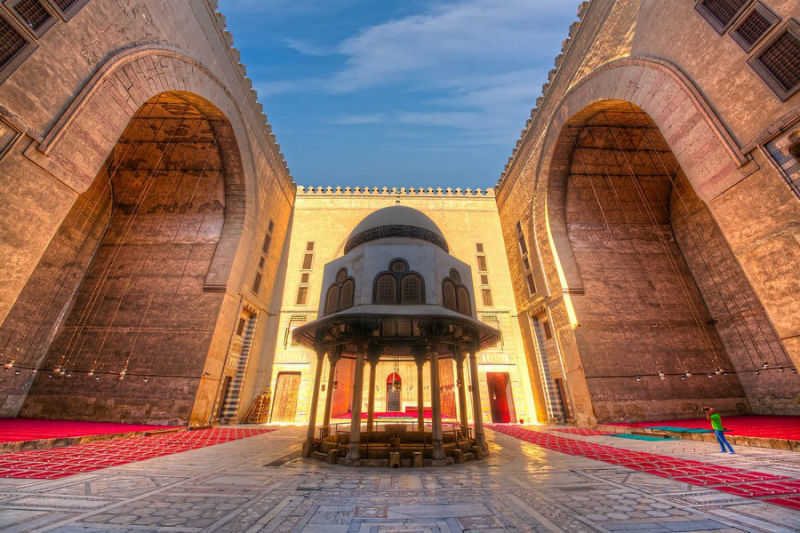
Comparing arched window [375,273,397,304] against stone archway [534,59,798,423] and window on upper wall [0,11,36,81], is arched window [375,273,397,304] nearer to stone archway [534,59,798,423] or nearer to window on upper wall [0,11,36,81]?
window on upper wall [0,11,36,81]

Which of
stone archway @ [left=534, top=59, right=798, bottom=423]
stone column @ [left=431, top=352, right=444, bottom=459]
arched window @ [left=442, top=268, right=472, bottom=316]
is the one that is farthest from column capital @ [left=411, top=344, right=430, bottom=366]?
stone archway @ [left=534, top=59, right=798, bottom=423]

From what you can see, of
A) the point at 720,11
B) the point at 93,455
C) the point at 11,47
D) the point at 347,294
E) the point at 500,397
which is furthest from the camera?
the point at 500,397

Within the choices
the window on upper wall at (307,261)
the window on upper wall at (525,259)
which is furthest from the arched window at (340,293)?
the window on upper wall at (525,259)

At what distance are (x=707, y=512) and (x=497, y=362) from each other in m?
14.9

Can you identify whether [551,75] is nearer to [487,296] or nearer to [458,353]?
[487,296]

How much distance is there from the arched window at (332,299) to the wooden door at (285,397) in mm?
11389

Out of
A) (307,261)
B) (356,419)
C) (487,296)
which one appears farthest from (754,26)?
(307,261)

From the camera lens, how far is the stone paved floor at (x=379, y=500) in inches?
131

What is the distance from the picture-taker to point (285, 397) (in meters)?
17.5

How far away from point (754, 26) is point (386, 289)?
1113 centimetres

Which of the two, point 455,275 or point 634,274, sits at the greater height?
point 634,274

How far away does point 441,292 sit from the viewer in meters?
7.67

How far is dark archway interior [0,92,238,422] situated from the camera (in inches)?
504

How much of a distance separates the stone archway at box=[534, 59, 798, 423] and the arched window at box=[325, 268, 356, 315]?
11.4m
